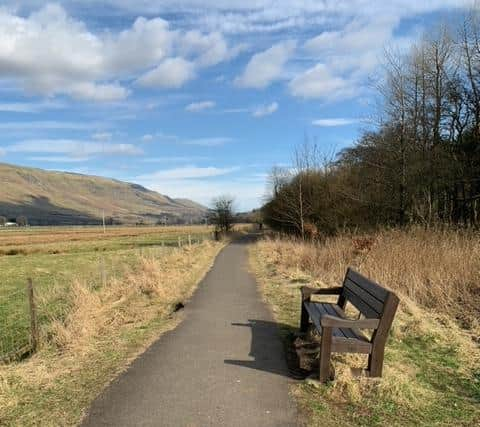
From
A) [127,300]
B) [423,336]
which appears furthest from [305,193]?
[423,336]

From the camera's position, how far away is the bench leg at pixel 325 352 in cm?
496

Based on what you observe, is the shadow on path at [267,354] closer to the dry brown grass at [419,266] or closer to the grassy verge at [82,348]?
the grassy verge at [82,348]

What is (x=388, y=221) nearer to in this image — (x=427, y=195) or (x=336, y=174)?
(x=427, y=195)

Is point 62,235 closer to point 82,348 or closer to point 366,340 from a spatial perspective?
point 82,348

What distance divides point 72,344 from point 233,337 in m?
2.42

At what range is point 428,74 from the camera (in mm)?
21531

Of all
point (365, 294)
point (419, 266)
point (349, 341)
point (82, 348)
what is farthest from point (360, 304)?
point (419, 266)

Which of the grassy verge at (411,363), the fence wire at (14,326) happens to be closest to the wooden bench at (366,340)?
the grassy verge at (411,363)

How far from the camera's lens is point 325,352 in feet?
16.3

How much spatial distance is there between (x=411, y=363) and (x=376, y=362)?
1005 mm

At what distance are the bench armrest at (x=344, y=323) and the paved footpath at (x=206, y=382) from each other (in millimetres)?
841

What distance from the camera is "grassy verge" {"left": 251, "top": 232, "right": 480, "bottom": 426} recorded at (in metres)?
4.28

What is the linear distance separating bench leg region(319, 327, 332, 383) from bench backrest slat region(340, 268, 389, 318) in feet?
2.11

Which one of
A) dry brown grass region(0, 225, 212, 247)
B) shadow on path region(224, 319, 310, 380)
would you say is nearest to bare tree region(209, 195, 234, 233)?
dry brown grass region(0, 225, 212, 247)
